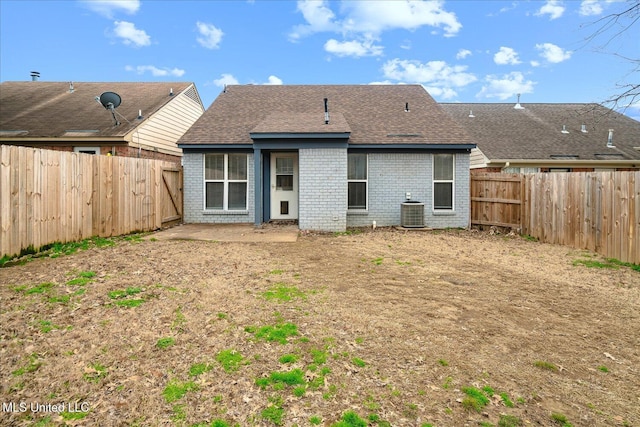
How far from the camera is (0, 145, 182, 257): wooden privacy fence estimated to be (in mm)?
6285

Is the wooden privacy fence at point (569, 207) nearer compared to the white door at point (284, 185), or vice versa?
the wooden privacy fence at point (569, 207)

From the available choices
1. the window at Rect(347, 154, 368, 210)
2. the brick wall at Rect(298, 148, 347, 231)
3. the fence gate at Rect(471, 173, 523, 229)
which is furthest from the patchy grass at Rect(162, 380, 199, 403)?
the fence gate at Rect(471, 173, 523, 229)

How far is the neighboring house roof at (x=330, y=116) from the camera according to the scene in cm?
1190

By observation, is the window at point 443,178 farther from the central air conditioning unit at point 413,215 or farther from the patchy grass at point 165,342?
the patchy grass at point 165,342

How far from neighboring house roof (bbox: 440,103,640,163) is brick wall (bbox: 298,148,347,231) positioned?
9691 mm

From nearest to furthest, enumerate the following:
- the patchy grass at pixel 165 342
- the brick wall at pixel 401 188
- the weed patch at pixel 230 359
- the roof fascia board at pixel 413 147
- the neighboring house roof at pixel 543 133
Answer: the weed patch at pixel 230 359
the patchy grass at pixel 165 342
the roof fascia board at pixel 413 147
the brick wall at pixel 401 188
the neighboring house roof at pixel 543 133

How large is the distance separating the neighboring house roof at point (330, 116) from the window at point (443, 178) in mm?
701

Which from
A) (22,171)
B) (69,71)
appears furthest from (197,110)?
(22,171)

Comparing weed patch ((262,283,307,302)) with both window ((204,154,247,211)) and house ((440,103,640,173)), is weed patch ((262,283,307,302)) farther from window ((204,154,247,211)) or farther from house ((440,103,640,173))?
house ((440,103,640,173))

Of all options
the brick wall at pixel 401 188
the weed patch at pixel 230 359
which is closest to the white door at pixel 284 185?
the brick wall at pixel 401 188

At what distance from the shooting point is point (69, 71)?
1936cm

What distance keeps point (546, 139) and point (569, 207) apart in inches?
445

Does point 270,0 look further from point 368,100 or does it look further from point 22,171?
point 22,171

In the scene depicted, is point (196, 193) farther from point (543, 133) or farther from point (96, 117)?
point (543, 133)
